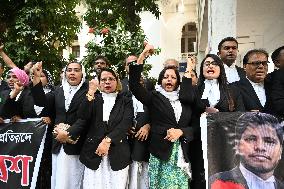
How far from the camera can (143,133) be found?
4.51 meters

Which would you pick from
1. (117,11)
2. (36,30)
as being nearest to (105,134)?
(36,30)

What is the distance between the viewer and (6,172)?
515 cm

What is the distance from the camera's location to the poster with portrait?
510cm

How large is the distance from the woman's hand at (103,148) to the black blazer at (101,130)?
0.19ft

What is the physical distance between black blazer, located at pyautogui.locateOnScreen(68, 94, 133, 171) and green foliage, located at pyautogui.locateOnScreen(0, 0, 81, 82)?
199 inches

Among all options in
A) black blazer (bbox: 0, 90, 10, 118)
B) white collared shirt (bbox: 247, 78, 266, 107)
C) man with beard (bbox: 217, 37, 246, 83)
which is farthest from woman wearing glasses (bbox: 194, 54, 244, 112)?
black blazer (bbox: 0, 90, 10, 118)

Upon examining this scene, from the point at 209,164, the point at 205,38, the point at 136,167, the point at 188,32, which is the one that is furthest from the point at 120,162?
the point at 188,32

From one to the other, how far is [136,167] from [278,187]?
61.8 inches

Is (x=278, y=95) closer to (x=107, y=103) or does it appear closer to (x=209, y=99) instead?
(x=209, y=99)

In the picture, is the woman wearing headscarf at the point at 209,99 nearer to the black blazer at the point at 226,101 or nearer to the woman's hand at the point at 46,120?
the black blazer at the point at 226,101

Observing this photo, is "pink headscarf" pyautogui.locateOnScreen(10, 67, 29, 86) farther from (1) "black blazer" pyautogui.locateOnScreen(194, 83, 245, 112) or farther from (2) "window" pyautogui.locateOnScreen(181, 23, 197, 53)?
(2) "window" pyautogui.locateOnScreen(181, 23, 197, 53)

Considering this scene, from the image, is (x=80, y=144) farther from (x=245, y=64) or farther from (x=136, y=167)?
(x=245, y=64)

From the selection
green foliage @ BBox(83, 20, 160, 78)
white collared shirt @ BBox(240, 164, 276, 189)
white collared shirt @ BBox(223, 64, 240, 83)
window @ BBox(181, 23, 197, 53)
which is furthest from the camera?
window @ BBox(181, 23, 197, 53)

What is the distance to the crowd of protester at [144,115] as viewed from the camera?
14.1 ft
